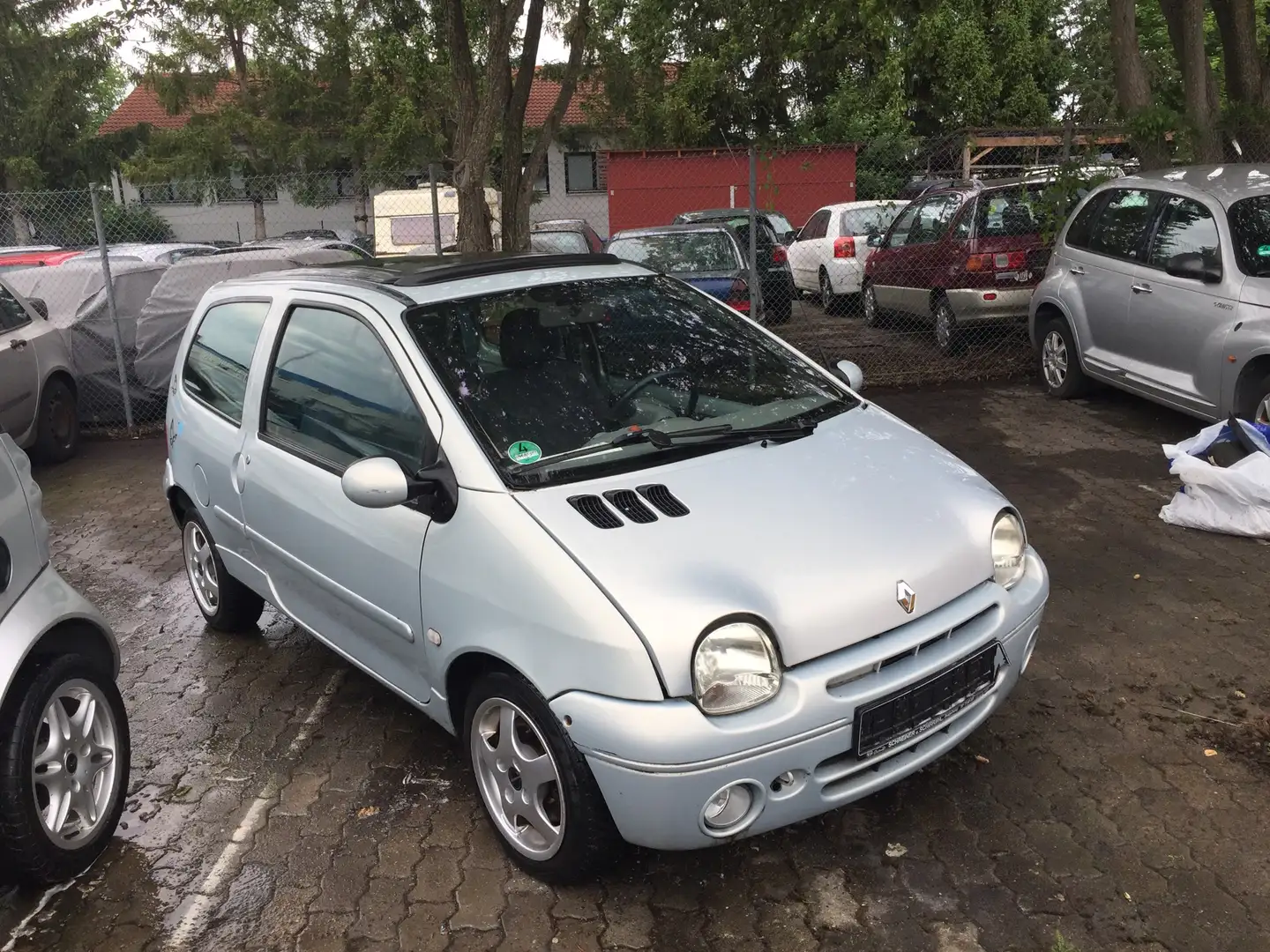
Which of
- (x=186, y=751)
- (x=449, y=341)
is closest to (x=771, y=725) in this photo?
(x=449, y=341)

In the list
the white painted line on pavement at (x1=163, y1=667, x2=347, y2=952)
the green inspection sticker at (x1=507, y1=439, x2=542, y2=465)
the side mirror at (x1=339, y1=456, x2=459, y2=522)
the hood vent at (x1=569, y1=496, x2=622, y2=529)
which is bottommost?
the white painted line on pavement at (x1=163, y1=667, x2=347, y2=952)

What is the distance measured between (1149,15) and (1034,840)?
3194 cm

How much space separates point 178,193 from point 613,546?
1802cm

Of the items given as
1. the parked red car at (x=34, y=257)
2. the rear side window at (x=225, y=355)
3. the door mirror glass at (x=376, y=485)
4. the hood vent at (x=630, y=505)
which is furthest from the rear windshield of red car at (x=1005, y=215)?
the parked red car at (x=34, y=257)

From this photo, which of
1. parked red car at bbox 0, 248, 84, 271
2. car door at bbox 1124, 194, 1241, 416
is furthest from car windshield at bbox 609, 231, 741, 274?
parked red car at bbox 0, 248, 84, 271

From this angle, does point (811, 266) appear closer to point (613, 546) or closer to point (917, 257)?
point (917, 257)

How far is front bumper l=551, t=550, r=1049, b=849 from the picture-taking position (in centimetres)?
258

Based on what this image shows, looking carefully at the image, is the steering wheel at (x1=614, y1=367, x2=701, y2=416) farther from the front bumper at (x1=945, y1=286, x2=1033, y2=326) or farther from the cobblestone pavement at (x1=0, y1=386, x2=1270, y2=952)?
the front bumper at (x1=945, y1=286, x2=1033, y2=326)

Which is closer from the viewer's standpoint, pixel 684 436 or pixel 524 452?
pixel 524 452

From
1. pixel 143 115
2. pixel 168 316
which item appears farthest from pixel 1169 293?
pixel 143 115

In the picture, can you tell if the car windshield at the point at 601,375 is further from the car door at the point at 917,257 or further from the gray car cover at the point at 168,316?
the car door at the point at 917,257

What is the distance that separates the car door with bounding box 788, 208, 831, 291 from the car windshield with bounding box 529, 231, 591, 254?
2989 mm

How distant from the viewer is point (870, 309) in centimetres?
1230

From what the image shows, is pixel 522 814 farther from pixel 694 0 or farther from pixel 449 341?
pixel 694 0
